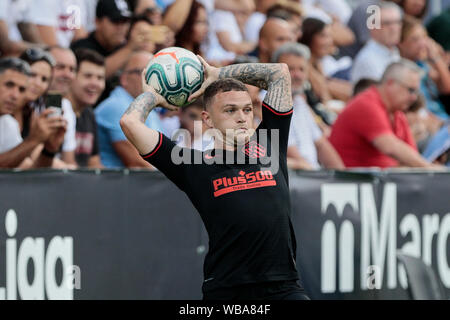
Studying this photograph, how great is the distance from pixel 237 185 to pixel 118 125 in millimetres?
3252

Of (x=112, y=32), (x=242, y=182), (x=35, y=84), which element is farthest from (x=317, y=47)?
(x=242, y=182)

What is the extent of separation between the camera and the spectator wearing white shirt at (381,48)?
39.3ft

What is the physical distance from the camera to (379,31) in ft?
40.0

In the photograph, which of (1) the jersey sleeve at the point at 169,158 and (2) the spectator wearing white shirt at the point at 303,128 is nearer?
(1) the jersey sleeve at the point at 169,158

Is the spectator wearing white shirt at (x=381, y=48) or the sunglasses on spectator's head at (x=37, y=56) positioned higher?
the spectator wearing white shirt at (x=381, y=48)

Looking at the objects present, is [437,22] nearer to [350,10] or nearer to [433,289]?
[350,10]

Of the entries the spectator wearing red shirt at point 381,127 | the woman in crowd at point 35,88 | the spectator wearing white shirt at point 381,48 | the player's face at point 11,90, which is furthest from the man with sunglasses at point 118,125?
the spectator wearing white shirt at point 381,48

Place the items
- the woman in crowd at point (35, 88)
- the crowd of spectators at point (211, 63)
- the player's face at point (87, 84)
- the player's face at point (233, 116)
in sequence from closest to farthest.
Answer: the player's face at point (233, 116)
the woman in crowd at point (35, 88)
the crowd of spectators at point (211, 63)
the player's face at point (87, 84)

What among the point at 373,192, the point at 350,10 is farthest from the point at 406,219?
the point at 350,10

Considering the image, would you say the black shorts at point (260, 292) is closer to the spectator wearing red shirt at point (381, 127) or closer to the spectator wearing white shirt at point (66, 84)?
the spectator wearing white shirt at point (66, 84)

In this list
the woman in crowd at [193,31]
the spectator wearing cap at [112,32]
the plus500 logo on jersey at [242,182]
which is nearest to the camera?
the plus500 logo on jersey at [242,182]

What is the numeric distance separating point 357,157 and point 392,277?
1.67m

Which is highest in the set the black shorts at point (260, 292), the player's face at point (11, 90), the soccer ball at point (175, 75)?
the player's face at point (11, 90)

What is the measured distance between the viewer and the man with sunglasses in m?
8.52
